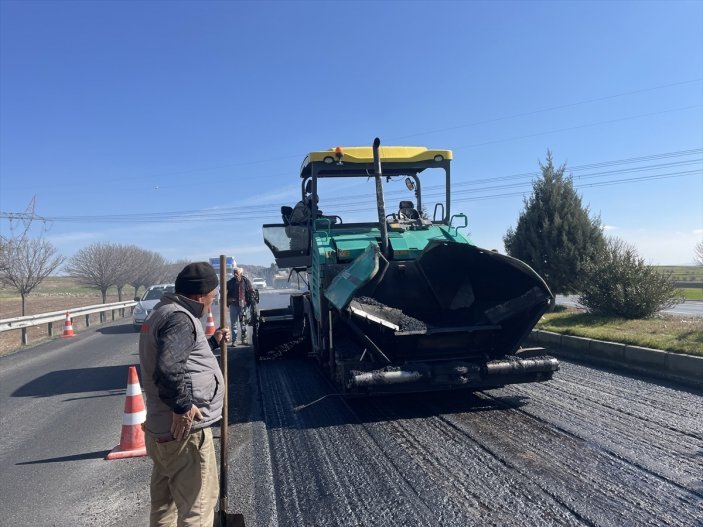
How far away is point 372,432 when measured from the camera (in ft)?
16.8

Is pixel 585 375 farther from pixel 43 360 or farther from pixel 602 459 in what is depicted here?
pixel 43 360

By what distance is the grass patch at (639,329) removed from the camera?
7.70m

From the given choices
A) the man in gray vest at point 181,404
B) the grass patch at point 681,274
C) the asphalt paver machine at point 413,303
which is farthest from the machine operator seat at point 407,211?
the grass patch at point 681,274

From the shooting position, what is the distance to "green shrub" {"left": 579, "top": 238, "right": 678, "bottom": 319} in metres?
10.7

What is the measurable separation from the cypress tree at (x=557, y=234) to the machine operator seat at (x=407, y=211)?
6.71m

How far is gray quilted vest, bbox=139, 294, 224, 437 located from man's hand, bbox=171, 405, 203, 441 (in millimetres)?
54

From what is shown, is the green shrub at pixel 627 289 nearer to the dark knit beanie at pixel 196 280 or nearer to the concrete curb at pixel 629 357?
the concrete curb at pixel 629 357

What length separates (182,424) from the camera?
9.08 ft

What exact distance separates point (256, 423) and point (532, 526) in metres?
3.23

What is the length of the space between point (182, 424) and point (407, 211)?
18.8 feet

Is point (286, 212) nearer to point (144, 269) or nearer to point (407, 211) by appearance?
point (407, 211)

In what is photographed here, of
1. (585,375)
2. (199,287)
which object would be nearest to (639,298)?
(585,375)

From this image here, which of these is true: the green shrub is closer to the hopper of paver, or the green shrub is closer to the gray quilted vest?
the hopper of paver

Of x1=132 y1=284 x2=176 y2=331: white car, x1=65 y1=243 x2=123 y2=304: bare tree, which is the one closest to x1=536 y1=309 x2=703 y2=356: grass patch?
x1=132 y1=284 x2=176 y2=331: white car
